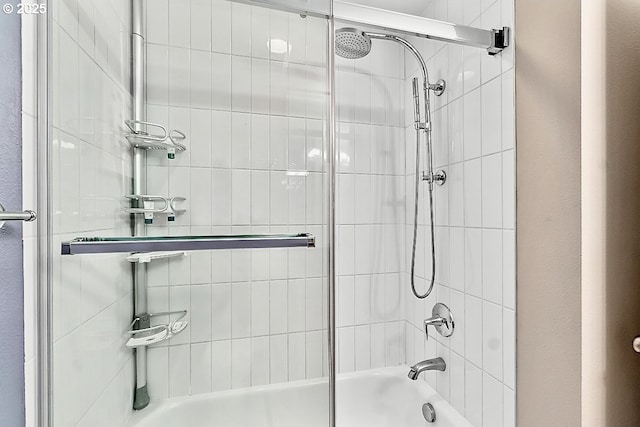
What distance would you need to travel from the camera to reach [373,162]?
1737 millimetres

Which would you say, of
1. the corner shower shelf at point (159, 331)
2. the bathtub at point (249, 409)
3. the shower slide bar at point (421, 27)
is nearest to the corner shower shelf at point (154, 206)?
the corner shower shelf at point (159, 331)

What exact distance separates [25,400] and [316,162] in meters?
0.80

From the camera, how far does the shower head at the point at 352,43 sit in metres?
1.26

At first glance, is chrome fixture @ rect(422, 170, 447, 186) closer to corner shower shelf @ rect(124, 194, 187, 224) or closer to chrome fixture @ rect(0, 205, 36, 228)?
corner shower shelf @ rect(124, 194, 187, 224)

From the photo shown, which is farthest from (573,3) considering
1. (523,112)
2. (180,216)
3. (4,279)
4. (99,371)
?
(99,371)

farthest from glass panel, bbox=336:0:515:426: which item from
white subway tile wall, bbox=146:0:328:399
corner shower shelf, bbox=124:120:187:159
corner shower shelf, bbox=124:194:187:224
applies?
corner shower shelf, bbox=124:194:187:224

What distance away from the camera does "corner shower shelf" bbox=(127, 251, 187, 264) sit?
0.80 metres

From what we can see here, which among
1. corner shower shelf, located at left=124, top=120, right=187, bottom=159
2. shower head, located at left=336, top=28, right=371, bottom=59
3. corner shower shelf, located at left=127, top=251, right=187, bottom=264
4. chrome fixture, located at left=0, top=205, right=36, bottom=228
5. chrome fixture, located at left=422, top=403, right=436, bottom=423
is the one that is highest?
shower head, located at left=336, top=28, right=371, bottom=59

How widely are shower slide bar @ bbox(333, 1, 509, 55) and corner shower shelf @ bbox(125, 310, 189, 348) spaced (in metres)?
0.95

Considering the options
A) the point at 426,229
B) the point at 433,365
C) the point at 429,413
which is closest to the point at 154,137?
the point at 426,229

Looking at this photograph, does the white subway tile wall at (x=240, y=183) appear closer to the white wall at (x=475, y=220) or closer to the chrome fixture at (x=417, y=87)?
the chrome fixture at (x=417, y=87)

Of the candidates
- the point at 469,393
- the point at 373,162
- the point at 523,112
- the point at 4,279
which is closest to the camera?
the point at 4,279

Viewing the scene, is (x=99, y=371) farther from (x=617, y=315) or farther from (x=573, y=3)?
(x=573, y=3)

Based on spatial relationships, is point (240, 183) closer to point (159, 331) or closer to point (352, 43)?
point (159, 331)
